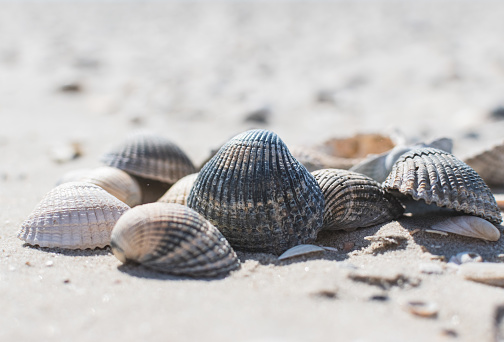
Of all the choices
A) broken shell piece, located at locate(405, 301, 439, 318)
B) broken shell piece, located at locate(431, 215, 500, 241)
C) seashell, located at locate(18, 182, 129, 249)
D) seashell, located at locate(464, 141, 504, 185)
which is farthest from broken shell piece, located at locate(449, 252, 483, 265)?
seashell, located at locate(18, 182, 129, 249)

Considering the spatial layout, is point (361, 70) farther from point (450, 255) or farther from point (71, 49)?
point (450, 255)

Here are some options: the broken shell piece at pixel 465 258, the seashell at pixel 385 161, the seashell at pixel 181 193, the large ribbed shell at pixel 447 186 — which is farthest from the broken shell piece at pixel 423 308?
the seashell at pixel 181 193

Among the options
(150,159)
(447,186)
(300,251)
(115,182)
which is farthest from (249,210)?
(150,159)

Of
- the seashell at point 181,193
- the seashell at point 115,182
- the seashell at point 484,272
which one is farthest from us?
the seashell at point 115,182

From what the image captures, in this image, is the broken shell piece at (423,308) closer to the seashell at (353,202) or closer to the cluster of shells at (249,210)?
the cluster of shells at (249,210)

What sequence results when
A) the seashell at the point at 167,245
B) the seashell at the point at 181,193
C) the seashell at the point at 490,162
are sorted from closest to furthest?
the seashell at the point at 167,245 → the seashell at the point at 181,193 → the seashell at the point at 490,162

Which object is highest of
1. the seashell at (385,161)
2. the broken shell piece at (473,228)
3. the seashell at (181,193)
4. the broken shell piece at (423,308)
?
the seashell at (385,161)

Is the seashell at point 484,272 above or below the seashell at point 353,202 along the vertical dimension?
below

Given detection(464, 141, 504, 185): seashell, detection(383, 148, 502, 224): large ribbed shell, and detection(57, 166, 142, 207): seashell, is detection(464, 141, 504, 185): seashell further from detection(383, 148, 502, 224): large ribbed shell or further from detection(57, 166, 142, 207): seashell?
detection(57, 166, 142, 207): seashell

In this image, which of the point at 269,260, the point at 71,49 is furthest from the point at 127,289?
the point at 71,49
